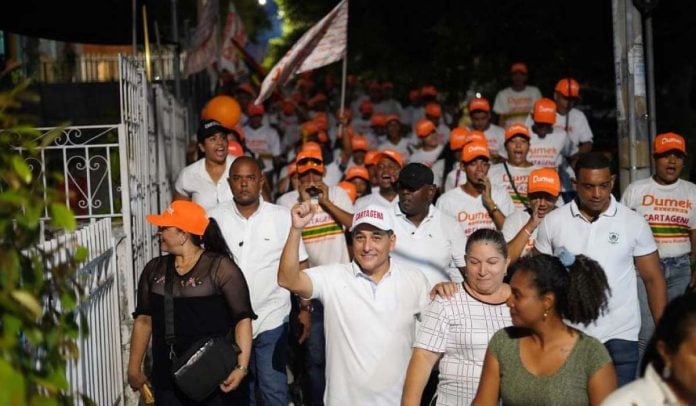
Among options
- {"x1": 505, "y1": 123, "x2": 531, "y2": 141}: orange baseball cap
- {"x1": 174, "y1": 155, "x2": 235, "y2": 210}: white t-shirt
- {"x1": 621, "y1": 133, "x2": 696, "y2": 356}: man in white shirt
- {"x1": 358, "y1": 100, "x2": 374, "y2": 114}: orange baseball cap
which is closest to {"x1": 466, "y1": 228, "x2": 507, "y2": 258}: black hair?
{"x1": 621, "y1": 133, "x2": 696, "y2": 356}: man in white shirt

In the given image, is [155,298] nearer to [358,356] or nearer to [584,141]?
[358,356]

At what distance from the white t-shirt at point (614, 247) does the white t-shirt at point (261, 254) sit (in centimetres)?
200

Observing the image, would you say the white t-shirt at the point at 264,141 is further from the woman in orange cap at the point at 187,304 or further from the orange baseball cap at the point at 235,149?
the woman in orange cap at the point at 187,304

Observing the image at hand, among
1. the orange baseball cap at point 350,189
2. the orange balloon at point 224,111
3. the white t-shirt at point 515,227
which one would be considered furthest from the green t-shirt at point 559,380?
the orange balloon at point 224,111

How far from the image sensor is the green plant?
278cm

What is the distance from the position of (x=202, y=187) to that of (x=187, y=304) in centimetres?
316

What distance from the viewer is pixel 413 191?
320 inches

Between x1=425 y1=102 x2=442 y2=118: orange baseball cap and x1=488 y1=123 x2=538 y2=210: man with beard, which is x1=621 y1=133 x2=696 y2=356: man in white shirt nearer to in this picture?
x1=488 y1=123 x2=538 y2=210: man with beard

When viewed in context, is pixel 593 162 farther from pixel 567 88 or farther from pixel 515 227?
pixel 567 88

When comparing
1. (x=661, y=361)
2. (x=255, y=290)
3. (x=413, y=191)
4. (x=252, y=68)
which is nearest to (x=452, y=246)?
(x=413, y=191)

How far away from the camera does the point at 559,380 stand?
15.6 feet

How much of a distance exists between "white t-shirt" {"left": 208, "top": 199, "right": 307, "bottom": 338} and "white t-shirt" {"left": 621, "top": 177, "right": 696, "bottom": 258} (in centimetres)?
296

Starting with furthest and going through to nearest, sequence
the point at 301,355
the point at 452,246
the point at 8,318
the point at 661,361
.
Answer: the point at 301,355
the point at 452,246
the point at 661,361
the point at 8,318

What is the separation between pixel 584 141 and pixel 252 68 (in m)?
10.1
